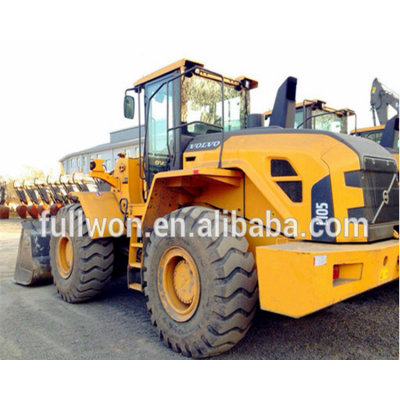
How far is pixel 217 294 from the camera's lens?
3.17m

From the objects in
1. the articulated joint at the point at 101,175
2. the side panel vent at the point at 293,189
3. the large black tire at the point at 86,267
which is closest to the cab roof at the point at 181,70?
the articulated joint at the point at 101,175

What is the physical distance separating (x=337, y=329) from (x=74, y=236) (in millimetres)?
3552

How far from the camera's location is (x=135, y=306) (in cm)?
514

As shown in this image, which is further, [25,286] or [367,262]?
[25,286]

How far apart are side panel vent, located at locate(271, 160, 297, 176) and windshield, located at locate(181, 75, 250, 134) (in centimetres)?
117

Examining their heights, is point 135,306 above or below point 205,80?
below

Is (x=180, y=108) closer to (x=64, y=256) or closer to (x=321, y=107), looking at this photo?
(x=64, y=256)

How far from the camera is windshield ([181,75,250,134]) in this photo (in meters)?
4.56

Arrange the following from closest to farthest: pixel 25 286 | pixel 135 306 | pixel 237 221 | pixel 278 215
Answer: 1. pixel 278 215
2. pixel 237 221
3. pixel 135 306
4. pixel 25 286

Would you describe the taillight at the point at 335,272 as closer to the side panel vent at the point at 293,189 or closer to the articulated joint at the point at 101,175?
the side panel vent at the point at 293,189

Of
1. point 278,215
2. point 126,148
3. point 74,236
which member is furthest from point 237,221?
point 126,148

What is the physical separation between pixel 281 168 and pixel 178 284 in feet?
4.93

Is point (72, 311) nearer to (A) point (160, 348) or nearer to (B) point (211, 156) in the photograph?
(A) point (160, 348)

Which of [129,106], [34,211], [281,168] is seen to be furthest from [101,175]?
[34,211]
